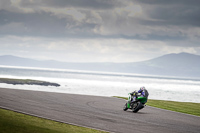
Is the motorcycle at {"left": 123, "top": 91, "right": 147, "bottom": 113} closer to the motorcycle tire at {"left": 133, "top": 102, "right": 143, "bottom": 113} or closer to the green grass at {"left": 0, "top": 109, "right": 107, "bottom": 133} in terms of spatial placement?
the motorcycle tire at {"left": 133, "top": 102, "right": 143, "bottom": 113}

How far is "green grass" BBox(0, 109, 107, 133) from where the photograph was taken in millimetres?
11477

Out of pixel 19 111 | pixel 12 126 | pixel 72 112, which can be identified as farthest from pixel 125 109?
pixel 12 126

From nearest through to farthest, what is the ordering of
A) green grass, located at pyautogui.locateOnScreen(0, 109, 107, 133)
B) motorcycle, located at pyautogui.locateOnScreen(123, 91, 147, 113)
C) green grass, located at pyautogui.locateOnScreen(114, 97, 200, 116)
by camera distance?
1. green grass, located at pyautogui.locateOnScreen(0, 109, 107, 133)
2. motorcycle, located at pyautogui.locateOnScreen(123, 91, 147, 113)
3. green grass, located at pyautogui.locateOnScreen(114, 97, 200, 116)

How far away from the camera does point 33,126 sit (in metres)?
12.6

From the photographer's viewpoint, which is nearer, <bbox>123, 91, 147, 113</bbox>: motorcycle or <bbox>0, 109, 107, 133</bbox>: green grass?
<bbox>0, 109, 107, 133</bbox>: green grass

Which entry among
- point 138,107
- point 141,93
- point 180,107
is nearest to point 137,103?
point 138,107

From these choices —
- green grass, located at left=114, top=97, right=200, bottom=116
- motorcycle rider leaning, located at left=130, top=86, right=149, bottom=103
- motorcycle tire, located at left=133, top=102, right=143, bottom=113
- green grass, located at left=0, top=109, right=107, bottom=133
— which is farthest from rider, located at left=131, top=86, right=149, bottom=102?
green grass, located at left=0, top=109, right=107, bottom=133

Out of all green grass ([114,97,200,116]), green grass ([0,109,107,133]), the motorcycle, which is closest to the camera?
green grass ([0,109,107,133])

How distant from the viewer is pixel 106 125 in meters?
14.7

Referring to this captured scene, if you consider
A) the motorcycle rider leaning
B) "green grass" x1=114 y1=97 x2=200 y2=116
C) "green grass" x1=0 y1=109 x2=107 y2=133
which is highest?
the motorcycle rider leaning

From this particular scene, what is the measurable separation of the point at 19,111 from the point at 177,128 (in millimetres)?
8360

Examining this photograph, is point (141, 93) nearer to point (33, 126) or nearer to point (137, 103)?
point (137, 103)

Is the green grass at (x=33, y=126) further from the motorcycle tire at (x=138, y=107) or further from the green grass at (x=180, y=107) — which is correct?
the green grass at (x=180, y=107)

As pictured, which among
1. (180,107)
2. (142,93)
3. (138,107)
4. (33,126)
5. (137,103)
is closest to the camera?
(33,126)
